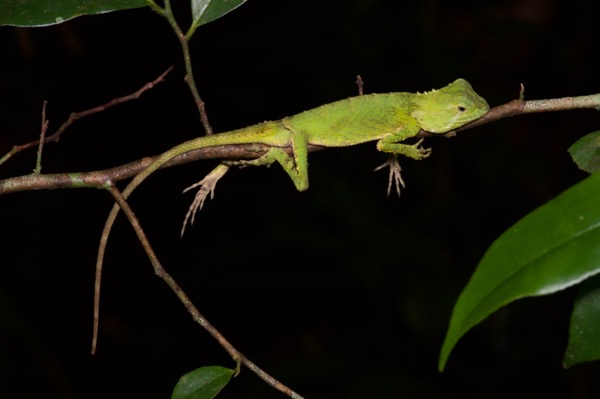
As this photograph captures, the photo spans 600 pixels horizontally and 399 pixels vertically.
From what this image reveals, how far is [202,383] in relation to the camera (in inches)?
90.8

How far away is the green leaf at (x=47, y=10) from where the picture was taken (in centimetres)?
251

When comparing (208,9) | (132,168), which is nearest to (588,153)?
(208,9)

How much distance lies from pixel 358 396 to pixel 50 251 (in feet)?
11.3

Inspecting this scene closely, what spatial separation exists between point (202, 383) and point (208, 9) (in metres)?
1.55

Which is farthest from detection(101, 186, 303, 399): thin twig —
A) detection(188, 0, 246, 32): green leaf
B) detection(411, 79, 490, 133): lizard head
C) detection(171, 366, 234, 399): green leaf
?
detection(411, 79, 490, 133): lizard head

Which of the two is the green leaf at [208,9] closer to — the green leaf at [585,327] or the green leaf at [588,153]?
the green leaf at [588,153]

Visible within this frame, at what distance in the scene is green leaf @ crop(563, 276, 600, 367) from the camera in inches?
77.8

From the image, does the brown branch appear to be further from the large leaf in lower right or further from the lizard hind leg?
the large leaf in lower right

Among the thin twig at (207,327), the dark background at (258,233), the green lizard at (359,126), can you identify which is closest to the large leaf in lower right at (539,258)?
the thin twig at (207,327)

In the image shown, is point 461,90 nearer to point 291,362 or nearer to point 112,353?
point 291,362

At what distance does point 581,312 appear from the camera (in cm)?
207

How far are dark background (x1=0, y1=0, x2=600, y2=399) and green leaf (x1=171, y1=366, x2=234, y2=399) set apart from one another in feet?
13.0

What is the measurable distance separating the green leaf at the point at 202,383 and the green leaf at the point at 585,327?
112 centimetres

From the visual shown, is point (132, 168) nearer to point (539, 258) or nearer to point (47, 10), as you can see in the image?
point (47, 10)
